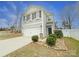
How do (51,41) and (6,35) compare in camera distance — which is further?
(6,35)

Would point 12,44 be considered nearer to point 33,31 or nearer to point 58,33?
point 33,31

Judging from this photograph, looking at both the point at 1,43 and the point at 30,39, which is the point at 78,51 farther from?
the point at 1,43

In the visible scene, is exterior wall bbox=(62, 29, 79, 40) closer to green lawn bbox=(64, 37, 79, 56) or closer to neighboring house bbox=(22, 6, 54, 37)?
green lawn bbox=(64, 37, 79, 56)

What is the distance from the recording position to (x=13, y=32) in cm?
338

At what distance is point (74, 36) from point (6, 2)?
1.22m

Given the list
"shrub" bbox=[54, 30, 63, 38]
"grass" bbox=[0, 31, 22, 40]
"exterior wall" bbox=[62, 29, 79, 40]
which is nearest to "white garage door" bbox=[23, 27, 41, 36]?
"grass" bbox=[0, 31, 22, 40]

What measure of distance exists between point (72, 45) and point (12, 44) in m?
0.96

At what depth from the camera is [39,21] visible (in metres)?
3.35

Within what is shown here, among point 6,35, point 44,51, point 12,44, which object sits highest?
point 6,35

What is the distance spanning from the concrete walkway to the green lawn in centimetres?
63

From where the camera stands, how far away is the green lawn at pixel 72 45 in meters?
3.27

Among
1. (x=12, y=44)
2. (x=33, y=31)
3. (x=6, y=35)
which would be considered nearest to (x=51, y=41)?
(x=33, y=31)

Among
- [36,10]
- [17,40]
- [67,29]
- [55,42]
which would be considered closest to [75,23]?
[67,29]

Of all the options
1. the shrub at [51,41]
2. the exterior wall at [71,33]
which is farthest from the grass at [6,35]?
the exterior wall at [71,33]
